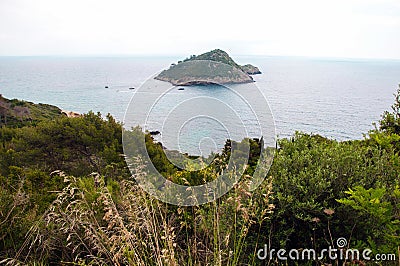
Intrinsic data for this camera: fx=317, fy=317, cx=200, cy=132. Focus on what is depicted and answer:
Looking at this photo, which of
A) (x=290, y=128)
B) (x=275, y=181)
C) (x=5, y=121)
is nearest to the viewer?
(x=275, y=181)

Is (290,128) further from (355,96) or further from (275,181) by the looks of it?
(355,96)

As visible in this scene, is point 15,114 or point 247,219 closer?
point 247,219

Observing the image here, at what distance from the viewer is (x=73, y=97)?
251ft

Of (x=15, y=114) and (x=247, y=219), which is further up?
(x=247, y=219)

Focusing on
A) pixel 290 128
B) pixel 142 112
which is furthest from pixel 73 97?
pixel 142 112

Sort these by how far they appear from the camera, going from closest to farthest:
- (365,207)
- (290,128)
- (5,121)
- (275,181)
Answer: (365,207) → (275,181) → (5,121) → (290,128)

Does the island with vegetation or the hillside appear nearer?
the island with vegetation

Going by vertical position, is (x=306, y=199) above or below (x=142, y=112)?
below

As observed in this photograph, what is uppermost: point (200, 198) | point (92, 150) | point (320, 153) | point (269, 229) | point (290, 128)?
point (320, 153)

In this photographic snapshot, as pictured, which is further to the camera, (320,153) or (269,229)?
(320,153)

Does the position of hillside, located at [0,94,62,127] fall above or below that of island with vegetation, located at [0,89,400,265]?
below

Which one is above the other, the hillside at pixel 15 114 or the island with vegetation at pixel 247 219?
the island with vegetation at pixel 247 219

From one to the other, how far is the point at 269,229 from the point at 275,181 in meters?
0.44

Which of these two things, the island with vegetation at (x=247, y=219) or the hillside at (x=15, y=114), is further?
the hillside at (x=15, y=114)
